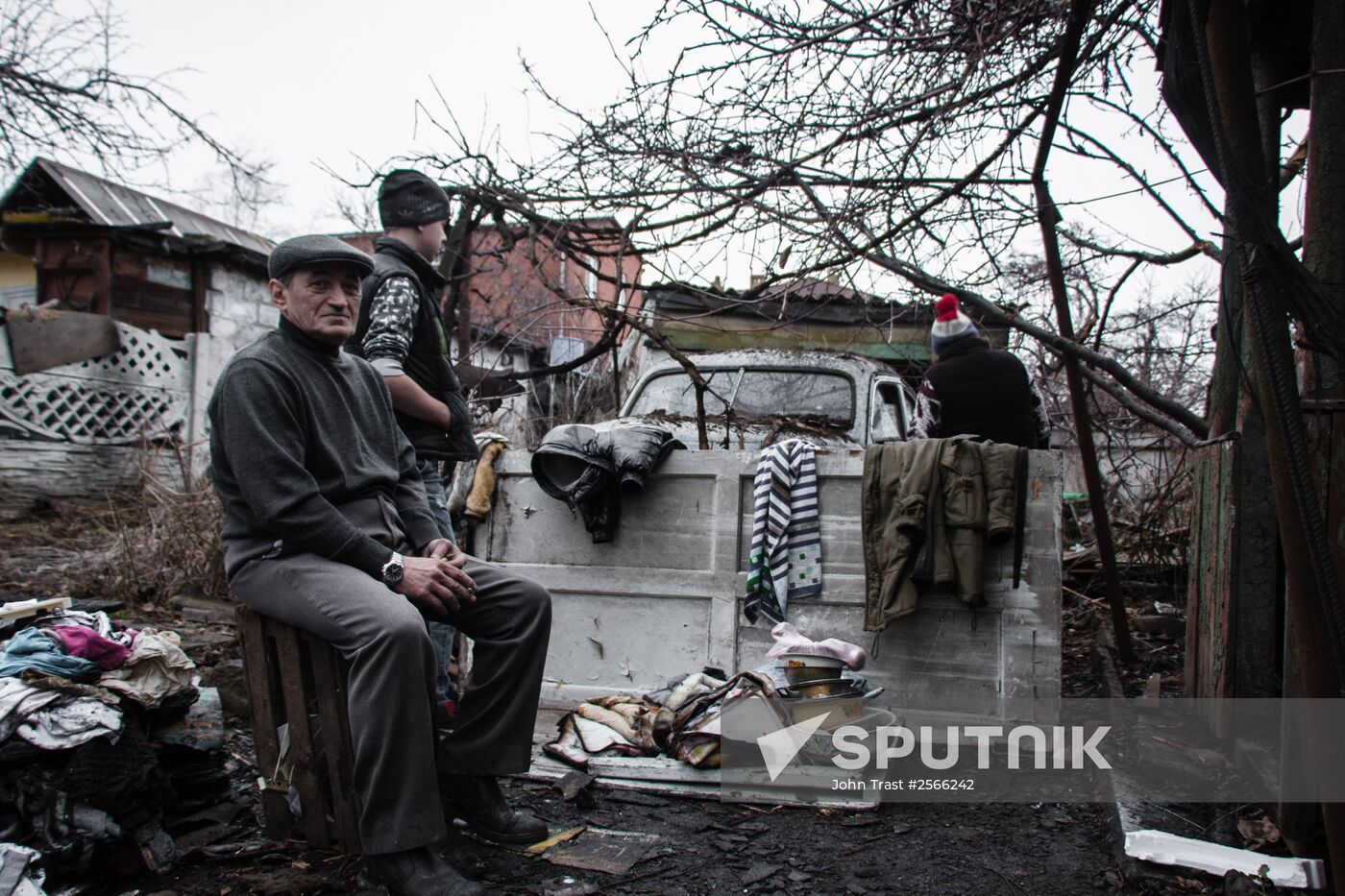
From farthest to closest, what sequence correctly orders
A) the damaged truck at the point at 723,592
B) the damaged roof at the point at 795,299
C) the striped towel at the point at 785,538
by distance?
the damaged roof at the point at 795,299 < the striped towel at the point at 785,538 < the damaged truck at the point at 723,592

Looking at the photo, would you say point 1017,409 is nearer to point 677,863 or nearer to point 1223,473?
point 1223,473

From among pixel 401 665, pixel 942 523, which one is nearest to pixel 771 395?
pixel 942 523

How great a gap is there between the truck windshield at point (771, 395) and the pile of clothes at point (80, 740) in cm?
349

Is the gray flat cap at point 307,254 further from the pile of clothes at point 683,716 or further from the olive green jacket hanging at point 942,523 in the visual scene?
the olive green jacket hanging at point 942,523

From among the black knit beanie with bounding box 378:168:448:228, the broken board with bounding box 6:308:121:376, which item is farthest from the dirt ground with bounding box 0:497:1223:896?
the broken board with bounding box 6:308:121:376

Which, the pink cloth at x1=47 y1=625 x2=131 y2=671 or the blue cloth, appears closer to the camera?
the blue cloth

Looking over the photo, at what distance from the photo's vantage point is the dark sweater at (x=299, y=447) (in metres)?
2.54

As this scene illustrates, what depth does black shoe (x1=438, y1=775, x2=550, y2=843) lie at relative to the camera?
2855 millimetres

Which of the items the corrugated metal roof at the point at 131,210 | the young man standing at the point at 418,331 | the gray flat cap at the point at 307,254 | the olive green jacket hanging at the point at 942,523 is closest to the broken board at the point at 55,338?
the corrugated metal roof at the point at 131,210

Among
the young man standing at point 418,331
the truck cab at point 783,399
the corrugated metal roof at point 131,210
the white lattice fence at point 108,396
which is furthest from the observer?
A: the corrugated metal roof at point 131,210

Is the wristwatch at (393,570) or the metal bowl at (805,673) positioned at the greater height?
the wristwatch at (393,570)

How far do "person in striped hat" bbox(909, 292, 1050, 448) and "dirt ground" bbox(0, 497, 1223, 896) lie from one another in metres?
2.10

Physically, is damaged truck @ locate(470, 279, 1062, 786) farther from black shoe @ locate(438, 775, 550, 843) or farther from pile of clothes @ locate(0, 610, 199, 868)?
pile of clothes @ locate(0, 610, 199, 868)

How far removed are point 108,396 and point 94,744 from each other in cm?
1054
